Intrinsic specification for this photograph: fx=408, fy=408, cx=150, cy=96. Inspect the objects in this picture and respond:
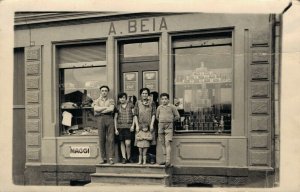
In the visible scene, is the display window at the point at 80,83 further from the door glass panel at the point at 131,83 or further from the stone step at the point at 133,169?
the stone step at the point at 133,169

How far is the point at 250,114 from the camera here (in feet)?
8.97

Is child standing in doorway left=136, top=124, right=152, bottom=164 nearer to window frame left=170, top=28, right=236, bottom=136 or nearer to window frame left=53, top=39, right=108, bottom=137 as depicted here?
window frame left=170, top=28, right=236, bottom=136

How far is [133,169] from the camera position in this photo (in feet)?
9.61

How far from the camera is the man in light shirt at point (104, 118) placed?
2980mm

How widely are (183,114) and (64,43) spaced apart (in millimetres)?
1018

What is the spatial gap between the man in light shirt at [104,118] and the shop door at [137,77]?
218 millimetres

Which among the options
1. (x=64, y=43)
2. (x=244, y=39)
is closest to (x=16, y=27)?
(x=64, y=43)

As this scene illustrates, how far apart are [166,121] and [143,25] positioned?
27.8 inches

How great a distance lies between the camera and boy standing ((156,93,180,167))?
291cm

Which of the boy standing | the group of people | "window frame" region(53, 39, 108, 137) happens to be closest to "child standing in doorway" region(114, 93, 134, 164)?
the group of people

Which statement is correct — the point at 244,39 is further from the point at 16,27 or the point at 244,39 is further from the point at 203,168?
the point at 16,27

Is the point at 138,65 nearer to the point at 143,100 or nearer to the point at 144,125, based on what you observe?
the point at 143,100

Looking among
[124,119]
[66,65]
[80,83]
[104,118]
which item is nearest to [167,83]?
[124,119]

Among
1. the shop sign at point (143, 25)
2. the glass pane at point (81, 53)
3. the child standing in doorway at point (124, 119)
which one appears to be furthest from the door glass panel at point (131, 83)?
the shop sign at point (143, 25)
